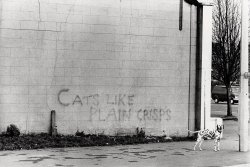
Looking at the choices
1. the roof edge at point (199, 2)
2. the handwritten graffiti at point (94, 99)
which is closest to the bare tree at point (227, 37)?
the roof edge at point (199, 2)

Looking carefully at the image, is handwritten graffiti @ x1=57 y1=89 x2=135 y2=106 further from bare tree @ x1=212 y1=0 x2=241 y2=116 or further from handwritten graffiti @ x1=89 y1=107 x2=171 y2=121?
bare tree @ x1=212 y1=0 x2=241 y2=116

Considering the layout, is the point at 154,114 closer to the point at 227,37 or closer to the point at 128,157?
the point at 128,157

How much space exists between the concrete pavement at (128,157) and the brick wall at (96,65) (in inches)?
73.3

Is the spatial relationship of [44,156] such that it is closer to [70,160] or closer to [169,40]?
[70,160]

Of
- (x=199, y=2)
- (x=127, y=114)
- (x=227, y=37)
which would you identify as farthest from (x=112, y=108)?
(x=227, y=37)

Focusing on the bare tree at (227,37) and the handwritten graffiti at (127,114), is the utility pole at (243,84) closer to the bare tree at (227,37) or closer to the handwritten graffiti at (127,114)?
the handwritten graffiti at (127,114)

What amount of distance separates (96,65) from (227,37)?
576 inches

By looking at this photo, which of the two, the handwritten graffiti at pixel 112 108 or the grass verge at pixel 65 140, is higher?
the handwritten graffiti at pixel 112 108

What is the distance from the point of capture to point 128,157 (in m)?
10.8

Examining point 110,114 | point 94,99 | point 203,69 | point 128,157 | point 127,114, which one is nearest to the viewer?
point 128,157

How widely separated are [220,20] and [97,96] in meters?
15.0

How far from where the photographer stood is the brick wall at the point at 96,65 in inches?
524

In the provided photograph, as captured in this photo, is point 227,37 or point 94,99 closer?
point 94,99

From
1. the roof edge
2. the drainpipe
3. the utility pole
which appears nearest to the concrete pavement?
the utility pole
